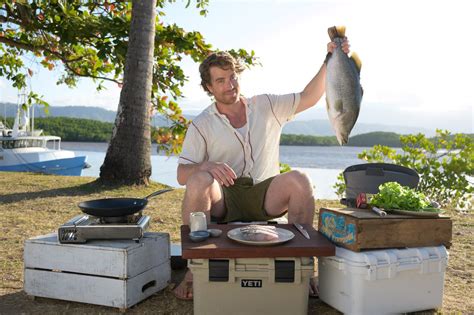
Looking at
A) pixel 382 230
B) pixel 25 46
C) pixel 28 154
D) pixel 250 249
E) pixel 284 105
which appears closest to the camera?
pixel 250 249

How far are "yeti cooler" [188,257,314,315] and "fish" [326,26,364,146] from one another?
661 millimetres

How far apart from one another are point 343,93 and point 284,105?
0.69 metres

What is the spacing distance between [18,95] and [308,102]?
746 centimetres

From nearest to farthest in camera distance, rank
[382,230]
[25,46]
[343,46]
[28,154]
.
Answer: [382,230], [343,46], [25,46], [28,154]

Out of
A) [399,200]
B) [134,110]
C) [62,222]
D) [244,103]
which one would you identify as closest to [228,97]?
[244,103]

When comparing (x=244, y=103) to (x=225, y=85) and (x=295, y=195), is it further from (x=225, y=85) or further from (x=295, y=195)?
(x=295, y=195)

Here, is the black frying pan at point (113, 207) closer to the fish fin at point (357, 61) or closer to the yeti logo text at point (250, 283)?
the yeti logo text at point (250, 283)

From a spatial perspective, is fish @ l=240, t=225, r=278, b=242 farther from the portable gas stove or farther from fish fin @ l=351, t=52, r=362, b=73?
fish fin @ l=351, t=52, r=362, b=73

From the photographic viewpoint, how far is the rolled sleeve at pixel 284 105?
116 inches

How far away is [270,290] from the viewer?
2.10m

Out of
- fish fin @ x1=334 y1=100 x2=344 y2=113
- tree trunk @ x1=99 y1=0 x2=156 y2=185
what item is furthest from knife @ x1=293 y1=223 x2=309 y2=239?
tree trunk @ x1=99 y1=0 x2=156 y2=185

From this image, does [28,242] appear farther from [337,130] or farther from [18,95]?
[18,95]

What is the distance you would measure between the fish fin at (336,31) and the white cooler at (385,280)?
1.06m

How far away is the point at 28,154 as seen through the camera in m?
16.4
